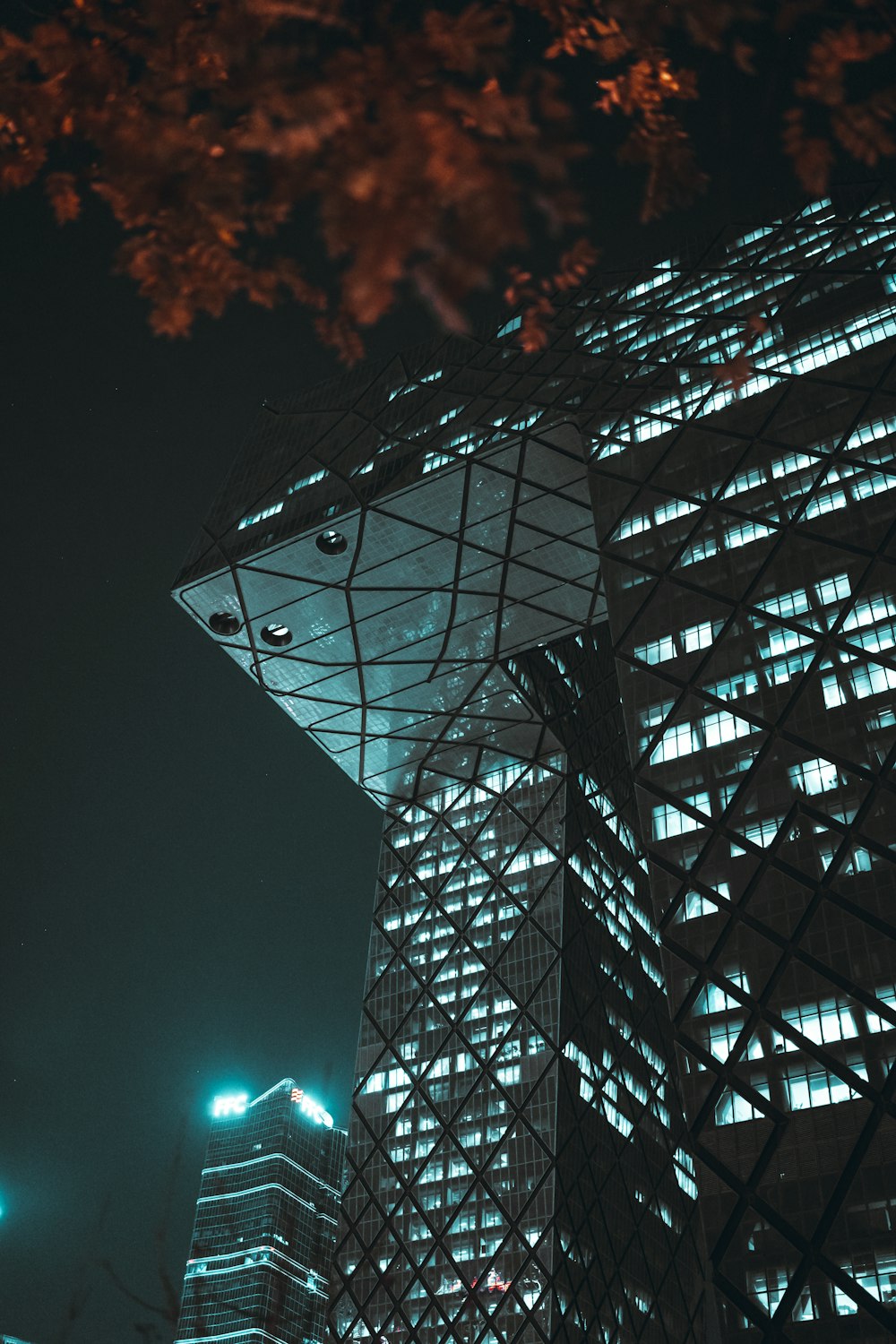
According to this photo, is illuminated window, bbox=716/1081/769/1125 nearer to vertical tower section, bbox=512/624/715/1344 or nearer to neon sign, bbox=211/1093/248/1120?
vertical tower section, bbox=512/624/715/1344

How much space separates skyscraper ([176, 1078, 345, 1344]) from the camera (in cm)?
8081

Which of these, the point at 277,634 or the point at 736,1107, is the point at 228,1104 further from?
the point at 736,1107

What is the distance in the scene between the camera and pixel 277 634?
1426 inches

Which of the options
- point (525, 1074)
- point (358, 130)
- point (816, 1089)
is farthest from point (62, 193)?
point (525, 1074)

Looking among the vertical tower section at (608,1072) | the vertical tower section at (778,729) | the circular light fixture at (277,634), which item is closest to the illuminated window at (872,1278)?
the vertical tower section at (778,729)

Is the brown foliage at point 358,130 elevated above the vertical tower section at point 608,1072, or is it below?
below

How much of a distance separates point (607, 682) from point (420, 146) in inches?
1747

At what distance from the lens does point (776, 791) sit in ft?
63.5

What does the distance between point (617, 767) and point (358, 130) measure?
141 feet

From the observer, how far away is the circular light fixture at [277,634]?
36031 mm

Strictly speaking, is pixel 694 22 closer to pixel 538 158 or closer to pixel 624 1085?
pixel 538 158

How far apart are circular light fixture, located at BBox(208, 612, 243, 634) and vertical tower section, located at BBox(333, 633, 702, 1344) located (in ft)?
30.7

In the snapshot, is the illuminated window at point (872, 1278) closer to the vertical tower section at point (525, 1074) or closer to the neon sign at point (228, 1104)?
the vertical tower section at point (525, 1074)

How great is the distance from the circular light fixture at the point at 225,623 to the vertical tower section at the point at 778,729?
13.9m
